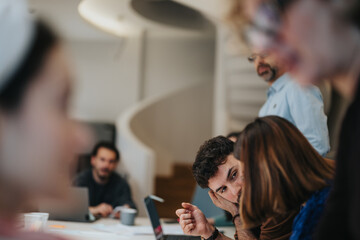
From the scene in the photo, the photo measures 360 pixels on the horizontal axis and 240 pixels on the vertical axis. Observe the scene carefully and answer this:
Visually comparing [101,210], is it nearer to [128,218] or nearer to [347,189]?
[128,218]

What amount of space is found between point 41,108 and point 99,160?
9.88 ft

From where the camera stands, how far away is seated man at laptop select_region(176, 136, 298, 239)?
158 centimetres

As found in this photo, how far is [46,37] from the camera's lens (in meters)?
0.70

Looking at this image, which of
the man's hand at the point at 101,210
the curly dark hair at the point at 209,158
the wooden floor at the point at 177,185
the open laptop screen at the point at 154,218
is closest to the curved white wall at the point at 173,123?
the wooden floor at the point at 177,185

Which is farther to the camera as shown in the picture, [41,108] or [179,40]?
[179,40]

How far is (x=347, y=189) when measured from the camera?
0.72 m

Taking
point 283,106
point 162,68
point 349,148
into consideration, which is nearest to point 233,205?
point 283,106

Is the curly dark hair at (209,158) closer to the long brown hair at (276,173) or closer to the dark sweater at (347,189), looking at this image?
the long brown hair at (276,173)

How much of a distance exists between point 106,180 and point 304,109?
2.15m

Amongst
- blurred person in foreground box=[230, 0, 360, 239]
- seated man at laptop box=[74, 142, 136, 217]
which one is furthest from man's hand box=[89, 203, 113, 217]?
blurred person in foreground box=[230, 0, 360, 239]

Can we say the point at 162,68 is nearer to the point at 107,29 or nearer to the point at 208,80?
the point at 208,80

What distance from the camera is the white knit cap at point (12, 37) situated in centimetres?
67

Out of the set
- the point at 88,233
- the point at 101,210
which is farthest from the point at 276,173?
the point at 101,210

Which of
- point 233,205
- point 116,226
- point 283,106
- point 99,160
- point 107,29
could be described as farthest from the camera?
point 107,29
